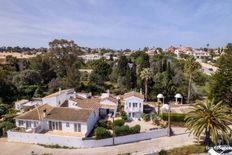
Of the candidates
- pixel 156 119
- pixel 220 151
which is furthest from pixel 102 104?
pixel 220 151

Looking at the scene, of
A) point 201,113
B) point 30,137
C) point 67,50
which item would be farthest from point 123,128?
point 67,50

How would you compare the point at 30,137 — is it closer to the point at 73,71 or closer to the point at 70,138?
the point at 70,138

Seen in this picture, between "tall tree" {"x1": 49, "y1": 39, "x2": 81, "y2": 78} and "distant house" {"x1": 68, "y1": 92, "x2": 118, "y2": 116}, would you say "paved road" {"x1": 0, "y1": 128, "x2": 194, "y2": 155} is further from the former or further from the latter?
"tall tree" {"x1": 49, "y1": 39, "x2": 81, "y2": 78}

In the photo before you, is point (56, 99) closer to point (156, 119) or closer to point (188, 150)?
point (156, 119)

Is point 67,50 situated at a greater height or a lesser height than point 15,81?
greater

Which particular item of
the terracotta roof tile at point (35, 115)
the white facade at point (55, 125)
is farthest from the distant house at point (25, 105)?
the white facade at point (55, 125)

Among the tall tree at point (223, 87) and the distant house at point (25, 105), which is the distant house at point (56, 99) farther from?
the tall tree at point (223, 87)

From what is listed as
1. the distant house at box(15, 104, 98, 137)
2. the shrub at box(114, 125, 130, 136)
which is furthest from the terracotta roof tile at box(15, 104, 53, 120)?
the shrub at box(114, 125, 130, 136)
